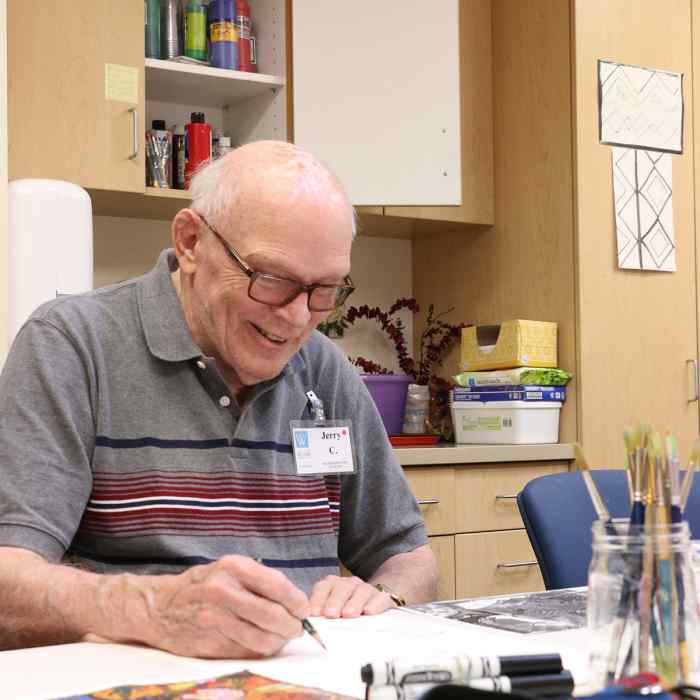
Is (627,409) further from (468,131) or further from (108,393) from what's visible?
(108,393)

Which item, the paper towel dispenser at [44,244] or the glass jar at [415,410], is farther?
the glass jar at [415,410]

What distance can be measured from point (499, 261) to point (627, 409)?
1.95 feet

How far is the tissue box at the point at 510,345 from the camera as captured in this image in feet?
10.5

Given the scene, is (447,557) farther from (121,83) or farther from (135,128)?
(121,83)

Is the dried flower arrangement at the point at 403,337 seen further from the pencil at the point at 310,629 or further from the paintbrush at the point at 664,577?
the paintbrush at the point at 664,577

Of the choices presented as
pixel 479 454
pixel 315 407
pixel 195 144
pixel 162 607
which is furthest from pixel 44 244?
pixel 162 607

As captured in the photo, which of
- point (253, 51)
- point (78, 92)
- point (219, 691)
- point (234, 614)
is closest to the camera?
point (219, 691)

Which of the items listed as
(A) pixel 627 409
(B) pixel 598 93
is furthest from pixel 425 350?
(B) pixel 598 93

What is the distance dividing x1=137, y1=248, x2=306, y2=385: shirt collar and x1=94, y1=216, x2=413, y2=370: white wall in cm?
165

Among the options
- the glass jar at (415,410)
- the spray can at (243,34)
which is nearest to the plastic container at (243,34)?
the spray can at (243,34)

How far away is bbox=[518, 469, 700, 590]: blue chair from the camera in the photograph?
1.70m

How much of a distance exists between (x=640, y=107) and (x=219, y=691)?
2891 millimetres

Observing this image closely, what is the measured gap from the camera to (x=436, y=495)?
2.93 m

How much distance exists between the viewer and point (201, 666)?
3.42ft
